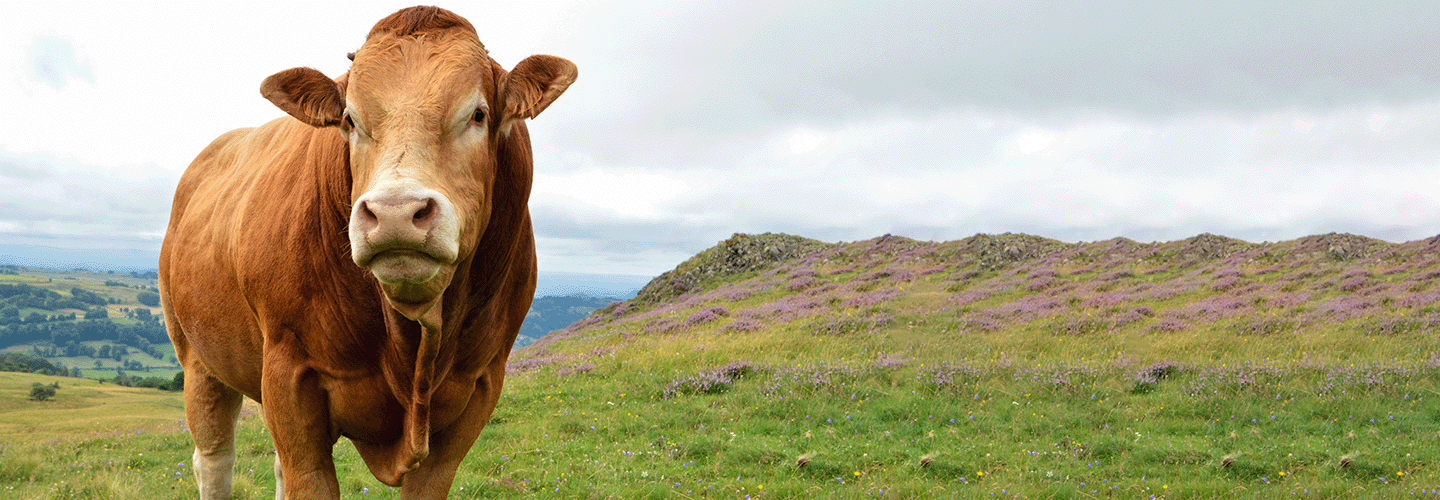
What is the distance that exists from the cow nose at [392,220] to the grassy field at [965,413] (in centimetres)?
578

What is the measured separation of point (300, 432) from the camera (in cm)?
356

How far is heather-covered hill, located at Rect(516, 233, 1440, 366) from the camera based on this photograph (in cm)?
1650

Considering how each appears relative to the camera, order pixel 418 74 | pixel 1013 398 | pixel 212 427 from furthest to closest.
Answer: pixel 1013 398, pixel 212 427, pixel 418 74

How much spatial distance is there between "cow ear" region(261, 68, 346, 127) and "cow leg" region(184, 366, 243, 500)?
130 inches

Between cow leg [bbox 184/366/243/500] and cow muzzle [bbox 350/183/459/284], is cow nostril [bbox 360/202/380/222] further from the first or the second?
cow leg [bbox 184/366/243/500]

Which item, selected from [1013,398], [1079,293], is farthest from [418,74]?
[1079,293]

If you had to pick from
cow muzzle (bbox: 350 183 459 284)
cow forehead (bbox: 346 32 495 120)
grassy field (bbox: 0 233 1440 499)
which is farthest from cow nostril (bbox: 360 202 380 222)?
grassy field (bbox: 0 233 1440 499)

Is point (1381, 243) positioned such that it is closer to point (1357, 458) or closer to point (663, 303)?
point (1357, 458)

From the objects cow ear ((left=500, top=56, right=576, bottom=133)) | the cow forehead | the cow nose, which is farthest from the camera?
cow ear ((left=500, top=56, right=576, bottom=133))

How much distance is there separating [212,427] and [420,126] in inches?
171

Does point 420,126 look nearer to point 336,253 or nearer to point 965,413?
point 336,253

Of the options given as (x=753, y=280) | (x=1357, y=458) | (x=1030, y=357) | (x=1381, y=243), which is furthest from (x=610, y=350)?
(x=1381, y=243)

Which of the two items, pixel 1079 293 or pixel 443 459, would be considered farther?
pixel 1079 293

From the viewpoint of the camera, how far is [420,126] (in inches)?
106
